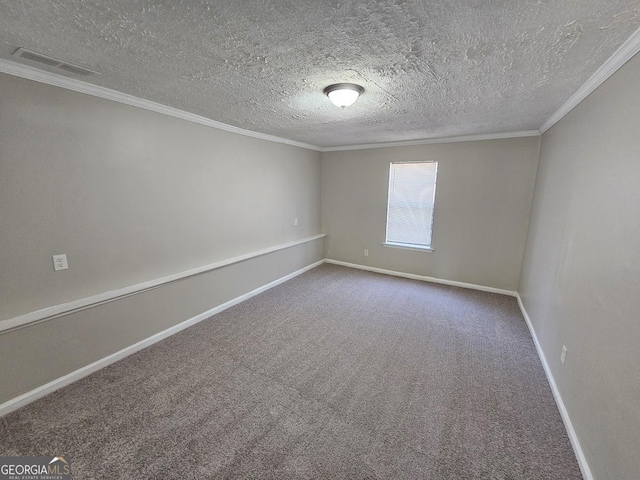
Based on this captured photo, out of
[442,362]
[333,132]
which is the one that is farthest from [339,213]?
[442,362]

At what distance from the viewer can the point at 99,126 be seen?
2.13 meters

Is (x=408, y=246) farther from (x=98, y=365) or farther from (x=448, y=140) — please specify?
(x=98, y=365)

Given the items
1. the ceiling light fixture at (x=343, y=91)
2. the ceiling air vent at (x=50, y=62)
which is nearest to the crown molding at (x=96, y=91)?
the ceiling air vent at (x=50, y=62)

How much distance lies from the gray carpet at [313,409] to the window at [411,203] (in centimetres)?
188

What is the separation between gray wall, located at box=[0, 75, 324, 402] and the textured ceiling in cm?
37

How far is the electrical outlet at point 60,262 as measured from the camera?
1982 mm

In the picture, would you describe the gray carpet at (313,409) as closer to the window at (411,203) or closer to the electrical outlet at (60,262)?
the electrical outlet at (60,262)

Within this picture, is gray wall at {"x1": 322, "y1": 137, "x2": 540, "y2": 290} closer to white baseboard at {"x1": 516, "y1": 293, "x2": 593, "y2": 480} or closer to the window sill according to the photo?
the window sill

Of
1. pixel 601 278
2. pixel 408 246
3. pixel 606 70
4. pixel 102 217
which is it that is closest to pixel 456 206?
pixel 408 246

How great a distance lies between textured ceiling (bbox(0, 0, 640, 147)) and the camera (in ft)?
3.76

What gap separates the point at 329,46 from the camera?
1440 millimetres

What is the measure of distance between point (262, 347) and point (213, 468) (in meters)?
1.16

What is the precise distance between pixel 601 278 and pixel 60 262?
3.74 metres

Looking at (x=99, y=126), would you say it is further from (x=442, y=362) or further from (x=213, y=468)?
(x=442, y=362)
